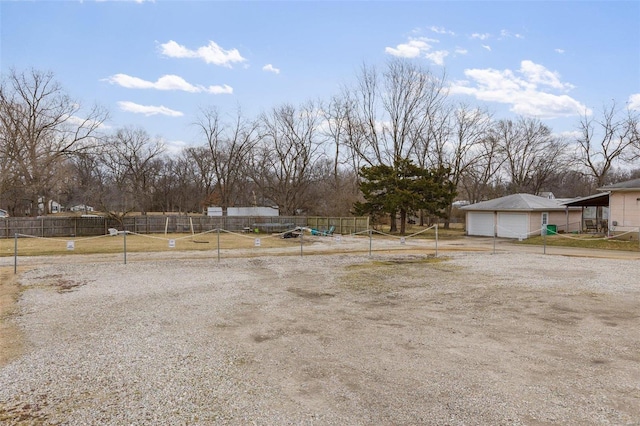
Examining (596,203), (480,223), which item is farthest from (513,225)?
(596,203)

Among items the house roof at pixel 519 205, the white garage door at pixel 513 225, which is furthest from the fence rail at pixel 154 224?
the white garage door at pixel 513 225

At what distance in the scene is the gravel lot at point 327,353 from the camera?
4328 millimetres

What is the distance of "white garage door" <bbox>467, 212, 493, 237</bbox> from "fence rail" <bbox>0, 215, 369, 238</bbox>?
8.00m

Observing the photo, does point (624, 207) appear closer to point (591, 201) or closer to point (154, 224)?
point (591, 201)

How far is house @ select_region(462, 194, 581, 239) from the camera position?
1135 inches

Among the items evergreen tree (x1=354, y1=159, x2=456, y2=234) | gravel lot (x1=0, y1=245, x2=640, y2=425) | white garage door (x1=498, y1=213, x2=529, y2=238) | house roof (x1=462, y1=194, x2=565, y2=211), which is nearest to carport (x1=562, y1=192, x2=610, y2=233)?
house roof (x1=462, y1=194, x2=565, y2=211)

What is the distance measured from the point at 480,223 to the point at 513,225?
2752 millimetres

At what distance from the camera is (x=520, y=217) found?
29.1m

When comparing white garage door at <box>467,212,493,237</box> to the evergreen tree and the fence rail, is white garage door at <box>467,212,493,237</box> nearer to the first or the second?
the evergreen tree

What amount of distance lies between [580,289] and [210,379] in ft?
32.0

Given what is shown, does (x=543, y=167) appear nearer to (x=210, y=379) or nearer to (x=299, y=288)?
(x=299, y=288)

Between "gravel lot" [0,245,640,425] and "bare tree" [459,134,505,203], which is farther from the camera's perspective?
"bare tree" [459,134,505,203]

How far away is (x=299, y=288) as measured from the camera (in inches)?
434

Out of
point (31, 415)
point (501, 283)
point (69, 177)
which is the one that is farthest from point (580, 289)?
point (69, 177)
